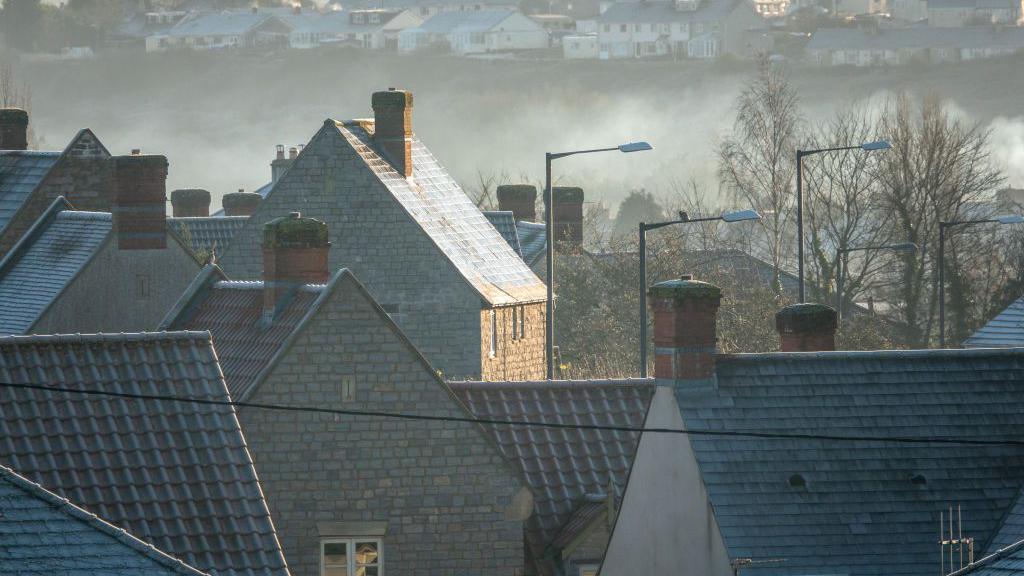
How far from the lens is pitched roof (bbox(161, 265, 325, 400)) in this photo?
28.8 meters

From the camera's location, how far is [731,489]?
1008 inches

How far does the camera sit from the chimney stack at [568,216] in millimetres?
64188

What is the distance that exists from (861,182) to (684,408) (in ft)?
174

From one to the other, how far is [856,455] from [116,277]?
17981mm

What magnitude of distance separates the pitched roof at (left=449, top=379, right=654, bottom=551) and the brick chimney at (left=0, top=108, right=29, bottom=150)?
22269 mm

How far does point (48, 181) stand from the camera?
45562 mm

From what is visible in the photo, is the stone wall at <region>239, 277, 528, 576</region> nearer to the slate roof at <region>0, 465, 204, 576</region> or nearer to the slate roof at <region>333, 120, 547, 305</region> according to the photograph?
the slate roof at <region>0, 465, 204, 576</region>

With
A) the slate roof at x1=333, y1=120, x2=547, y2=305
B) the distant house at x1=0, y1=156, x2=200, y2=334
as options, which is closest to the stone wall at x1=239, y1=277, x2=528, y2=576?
the distant house at x1=0, y1=156, x2=200, y2=334

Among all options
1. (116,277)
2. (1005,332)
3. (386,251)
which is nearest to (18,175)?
(116,277)

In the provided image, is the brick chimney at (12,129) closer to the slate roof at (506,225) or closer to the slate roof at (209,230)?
the slate roof at (209,230)

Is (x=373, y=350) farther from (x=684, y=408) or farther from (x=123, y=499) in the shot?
(x=123, y=499)

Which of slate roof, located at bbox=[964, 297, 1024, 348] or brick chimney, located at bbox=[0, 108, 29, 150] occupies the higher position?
brick chimney, located at bbox=[0, 108, 29, 150]

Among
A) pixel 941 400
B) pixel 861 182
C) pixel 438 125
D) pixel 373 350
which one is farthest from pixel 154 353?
pixel 438 125

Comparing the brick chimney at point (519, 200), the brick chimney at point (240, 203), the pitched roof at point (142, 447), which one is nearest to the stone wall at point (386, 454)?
the pitched roof at point (142, 447)
